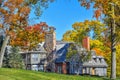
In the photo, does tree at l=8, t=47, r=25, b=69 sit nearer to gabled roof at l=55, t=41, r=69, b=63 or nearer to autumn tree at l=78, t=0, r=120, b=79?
gabled roof at l=55, t=41, r=69, b=63

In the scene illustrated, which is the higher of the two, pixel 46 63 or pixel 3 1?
pixel 3 1

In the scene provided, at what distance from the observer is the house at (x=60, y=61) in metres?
68.2

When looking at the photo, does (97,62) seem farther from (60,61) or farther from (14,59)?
(14,59)

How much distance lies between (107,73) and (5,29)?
43351 mm

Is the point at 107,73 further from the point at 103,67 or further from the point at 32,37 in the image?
the point at 32,37

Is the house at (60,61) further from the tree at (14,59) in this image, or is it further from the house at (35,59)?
the tree at (14,59)

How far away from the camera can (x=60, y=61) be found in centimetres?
6875

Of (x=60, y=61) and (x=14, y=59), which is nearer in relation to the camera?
(x=14, y=59)

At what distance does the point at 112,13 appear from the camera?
28531mm

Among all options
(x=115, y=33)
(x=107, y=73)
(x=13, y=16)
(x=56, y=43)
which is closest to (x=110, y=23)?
(x=115, y=33)

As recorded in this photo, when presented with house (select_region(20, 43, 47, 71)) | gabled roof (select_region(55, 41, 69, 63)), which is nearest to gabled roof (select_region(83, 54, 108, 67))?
gabled roof (select_region(55, 41, 69, 63))

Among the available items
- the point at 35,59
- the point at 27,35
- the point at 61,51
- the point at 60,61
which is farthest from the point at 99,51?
the point at 27,35

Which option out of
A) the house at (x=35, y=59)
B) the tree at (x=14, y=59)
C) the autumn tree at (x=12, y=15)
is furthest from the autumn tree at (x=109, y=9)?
the house at (x=35, y=59)

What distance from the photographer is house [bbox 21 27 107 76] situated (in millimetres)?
68188
